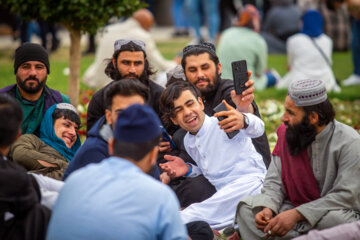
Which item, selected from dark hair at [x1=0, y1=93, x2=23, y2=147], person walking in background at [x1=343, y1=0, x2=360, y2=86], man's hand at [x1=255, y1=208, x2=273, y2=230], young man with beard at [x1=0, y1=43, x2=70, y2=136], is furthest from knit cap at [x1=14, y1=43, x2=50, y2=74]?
person walking in background at [x1=343, y1=0, x2=360, y2=86]

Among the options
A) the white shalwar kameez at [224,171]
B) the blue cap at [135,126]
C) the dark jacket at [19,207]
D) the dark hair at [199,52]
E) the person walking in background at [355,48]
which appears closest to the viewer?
the blue cap at [135,126]

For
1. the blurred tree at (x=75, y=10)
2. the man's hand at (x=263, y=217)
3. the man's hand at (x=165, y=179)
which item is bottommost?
the man's hand at (x=263, y=217)

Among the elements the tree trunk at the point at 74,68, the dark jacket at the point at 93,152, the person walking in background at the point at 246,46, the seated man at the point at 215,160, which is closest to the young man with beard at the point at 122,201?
the dark jacket at the point at 93,152

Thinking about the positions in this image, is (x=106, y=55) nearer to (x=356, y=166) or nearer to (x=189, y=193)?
(x=189, y=193)

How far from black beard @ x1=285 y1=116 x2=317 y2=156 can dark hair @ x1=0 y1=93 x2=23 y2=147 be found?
73.4 inches

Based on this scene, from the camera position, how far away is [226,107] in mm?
4629

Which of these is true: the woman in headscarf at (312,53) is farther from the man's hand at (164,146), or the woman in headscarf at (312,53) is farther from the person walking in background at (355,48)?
the man's hand at (164,146)

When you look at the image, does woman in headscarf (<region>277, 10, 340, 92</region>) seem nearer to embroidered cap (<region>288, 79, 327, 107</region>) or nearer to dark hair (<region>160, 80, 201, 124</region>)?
dark hair (<region>160, 80, 201, 124</region>)

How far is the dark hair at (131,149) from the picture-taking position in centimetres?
286

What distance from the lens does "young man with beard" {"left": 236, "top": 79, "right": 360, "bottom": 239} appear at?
3.89m

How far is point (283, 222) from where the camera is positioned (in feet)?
12.8

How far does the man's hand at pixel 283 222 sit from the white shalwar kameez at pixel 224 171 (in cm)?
70

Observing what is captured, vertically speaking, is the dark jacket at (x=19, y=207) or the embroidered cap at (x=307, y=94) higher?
→ the embroidered cap at (x=307, y=94)

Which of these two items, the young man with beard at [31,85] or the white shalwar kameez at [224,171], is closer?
the white shalwar kameez at [224,171]
